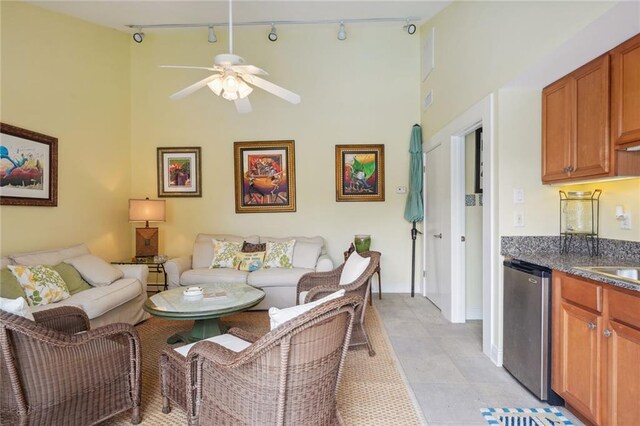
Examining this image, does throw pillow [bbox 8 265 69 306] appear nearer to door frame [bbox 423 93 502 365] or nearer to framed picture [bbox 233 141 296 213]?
framed picture [bbox 233 141 296 213]

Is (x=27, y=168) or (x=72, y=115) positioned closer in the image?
(x=27, y=168)

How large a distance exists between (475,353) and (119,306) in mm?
3384

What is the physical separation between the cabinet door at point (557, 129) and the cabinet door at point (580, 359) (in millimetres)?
992

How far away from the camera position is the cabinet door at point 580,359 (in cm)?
174

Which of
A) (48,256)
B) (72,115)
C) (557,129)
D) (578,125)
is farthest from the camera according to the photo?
(72,115)

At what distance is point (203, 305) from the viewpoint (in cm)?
261

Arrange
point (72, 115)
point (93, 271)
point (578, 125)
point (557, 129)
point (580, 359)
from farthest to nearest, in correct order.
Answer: point (72, 115) < point (93, 271) < point (557, 129) < point (578, 125) < point (580, 359)

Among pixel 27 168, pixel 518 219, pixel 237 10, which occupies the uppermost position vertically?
pixel 237 10

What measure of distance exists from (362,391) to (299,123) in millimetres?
3719

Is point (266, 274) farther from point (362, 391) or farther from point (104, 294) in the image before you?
point (362, 391)

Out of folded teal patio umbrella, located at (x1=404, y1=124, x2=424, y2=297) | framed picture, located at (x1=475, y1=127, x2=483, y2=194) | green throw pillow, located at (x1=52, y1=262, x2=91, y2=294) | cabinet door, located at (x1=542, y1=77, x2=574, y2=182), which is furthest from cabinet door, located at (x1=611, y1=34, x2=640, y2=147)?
green throw pillow, located at (x1=52, y1=262, x2=91, y2=294)

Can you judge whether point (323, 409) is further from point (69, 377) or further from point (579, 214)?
point (579, 214)

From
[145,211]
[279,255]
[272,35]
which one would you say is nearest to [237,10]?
[272,35]

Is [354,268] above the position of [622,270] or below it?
below
